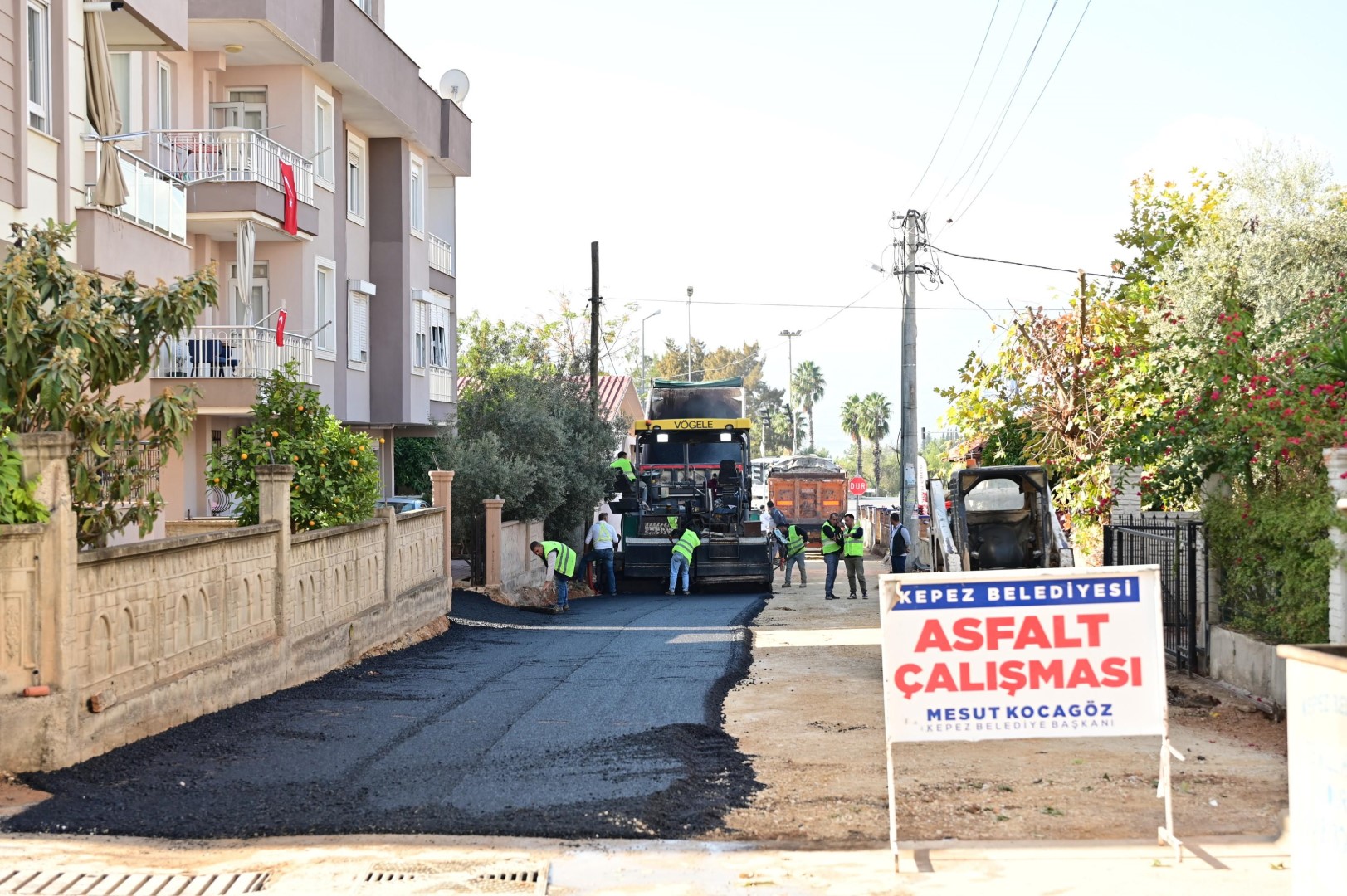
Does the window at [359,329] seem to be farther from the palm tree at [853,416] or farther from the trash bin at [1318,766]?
the palm tree at [853,416]

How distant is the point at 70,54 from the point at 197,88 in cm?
952

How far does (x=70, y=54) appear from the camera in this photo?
13945mm

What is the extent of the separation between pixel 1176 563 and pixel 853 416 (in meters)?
115

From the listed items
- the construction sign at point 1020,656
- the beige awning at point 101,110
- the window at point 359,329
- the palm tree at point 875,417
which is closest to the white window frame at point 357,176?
the window at point 359,329

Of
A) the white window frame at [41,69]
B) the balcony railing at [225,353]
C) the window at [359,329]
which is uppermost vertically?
the white window frame at [41,69]

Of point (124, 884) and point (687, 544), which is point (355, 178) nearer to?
point (687, 544)

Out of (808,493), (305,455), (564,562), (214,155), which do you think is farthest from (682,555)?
(808,493)

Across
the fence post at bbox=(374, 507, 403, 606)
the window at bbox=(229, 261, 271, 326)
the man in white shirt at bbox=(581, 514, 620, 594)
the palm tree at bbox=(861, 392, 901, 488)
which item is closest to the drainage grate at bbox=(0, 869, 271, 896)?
the fence post at bbox=(374, 507, 403, 606)

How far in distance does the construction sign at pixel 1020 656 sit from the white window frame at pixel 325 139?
19.4 m

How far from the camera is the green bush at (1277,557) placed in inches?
432

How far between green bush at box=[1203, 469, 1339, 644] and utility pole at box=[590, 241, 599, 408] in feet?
70.4

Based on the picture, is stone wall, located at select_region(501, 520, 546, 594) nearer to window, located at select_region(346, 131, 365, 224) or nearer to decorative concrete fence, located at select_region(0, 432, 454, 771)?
window, located at select_region(346, 131, 365, 224)

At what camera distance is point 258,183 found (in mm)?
21531

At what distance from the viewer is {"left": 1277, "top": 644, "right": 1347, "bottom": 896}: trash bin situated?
5.13 meters
